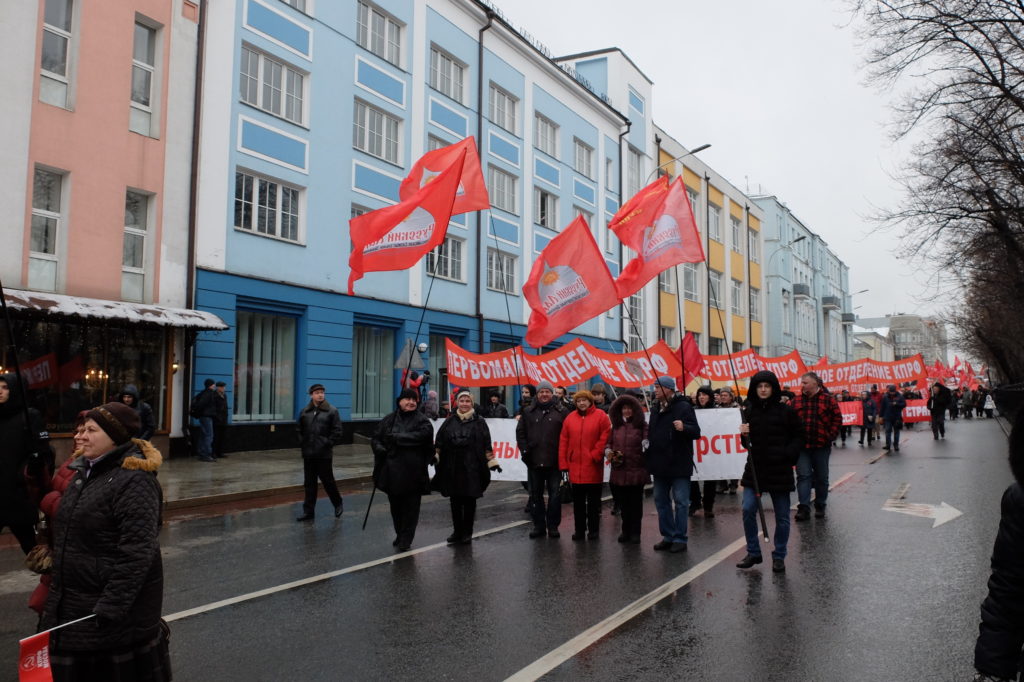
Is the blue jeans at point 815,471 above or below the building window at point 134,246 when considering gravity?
below

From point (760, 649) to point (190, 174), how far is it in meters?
17.1

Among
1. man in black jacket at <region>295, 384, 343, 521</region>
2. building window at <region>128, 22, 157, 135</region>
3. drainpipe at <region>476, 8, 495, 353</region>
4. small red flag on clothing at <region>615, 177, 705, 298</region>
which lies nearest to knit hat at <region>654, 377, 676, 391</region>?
small red flag on clothing at <region>615, 177, 705, 298</region>

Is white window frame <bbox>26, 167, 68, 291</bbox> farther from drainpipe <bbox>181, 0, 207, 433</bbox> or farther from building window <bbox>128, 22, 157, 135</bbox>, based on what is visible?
drainpipe <bbox>181, 0, 207, 433</bbox>

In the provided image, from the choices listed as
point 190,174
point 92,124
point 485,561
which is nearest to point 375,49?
point 190,174

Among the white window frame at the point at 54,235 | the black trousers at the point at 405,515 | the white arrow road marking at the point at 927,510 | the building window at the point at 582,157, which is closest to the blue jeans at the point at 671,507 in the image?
the black trousers at the point at 405,515

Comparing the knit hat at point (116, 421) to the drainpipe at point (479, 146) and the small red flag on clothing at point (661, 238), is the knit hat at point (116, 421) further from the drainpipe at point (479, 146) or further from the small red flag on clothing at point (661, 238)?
the drainpipe at point (479, 146)

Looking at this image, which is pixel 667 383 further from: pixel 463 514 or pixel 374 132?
pixel 374 132

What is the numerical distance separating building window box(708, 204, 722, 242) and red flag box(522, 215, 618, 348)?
38.5 meters

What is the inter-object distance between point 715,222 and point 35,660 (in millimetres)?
49515

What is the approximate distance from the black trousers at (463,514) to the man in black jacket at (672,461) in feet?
6.73

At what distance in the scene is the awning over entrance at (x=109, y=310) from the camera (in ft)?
46.9

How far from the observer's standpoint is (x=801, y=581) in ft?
23.1

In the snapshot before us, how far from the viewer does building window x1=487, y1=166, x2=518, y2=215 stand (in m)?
29.2

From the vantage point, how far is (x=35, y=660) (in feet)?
10.0
